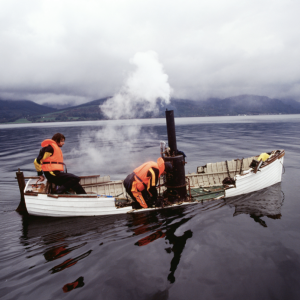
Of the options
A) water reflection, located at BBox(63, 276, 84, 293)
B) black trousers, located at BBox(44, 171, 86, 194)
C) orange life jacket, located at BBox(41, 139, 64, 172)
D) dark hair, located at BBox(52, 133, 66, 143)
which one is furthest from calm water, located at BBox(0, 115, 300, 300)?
dark hair, located at BBox(52, 133, 66, 143)

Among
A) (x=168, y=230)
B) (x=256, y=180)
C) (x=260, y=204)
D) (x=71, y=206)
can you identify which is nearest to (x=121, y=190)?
(x=71, y=206)

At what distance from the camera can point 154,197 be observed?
925 cm

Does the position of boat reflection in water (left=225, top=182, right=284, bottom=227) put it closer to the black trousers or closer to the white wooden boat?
the white wooden boat

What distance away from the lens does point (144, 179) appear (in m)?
8.20

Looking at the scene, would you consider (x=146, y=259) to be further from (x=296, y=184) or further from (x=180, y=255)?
(x=296, y=184)

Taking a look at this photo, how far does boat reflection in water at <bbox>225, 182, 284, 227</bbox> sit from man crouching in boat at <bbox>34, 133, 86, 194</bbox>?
7537 millimetres

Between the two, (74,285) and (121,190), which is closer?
(74,285)

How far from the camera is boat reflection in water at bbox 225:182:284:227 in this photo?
923 centimetres

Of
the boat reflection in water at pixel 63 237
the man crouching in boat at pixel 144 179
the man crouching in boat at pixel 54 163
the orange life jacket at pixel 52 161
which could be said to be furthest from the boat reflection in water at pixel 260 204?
the orange life jacket at pixel 52 161

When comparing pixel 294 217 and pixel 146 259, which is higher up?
pixel 146 259

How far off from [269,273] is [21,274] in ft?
21.5

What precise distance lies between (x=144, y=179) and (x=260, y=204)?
6441mm

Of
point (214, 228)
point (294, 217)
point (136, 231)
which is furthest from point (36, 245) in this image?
A: point (294, 217)

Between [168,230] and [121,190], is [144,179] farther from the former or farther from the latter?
[121,190]
